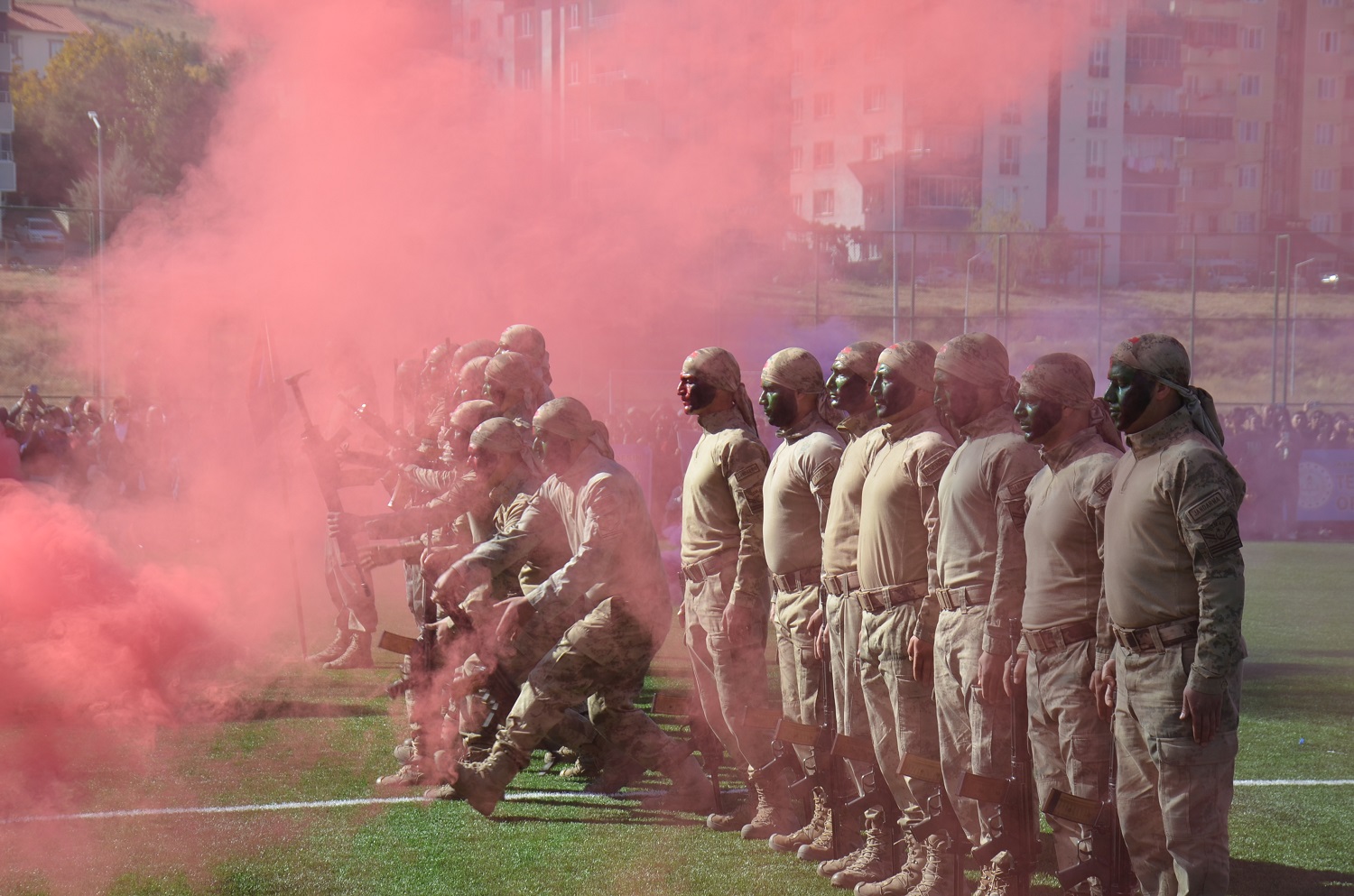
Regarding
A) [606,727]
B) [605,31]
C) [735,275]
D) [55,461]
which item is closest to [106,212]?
[55,461]

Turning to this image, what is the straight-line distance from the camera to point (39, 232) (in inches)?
829

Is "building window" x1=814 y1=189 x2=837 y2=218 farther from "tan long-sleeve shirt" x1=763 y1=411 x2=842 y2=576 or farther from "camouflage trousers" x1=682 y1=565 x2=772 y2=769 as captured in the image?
"tan long-sleeve shirt" x1=763 y1=411 x2=842 y2=576

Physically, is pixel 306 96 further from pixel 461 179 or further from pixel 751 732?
pixel 751 732

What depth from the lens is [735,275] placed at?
977 inches

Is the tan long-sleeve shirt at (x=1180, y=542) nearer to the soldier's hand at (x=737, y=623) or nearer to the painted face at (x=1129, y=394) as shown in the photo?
the painted face at (x=1129, y=394)

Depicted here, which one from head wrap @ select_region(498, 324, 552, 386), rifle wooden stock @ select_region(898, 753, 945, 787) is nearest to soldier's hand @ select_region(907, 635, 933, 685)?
rifle wooden stock @ select_region(898, 753, 945, 787)

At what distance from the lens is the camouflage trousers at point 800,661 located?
6.64 m

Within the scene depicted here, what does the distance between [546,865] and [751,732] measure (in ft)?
3.97

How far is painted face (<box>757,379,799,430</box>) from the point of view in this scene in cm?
678

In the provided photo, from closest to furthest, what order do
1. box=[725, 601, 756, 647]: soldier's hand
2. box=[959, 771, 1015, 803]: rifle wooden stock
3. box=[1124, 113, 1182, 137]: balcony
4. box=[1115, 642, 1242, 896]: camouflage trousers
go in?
box=[1115, 642, 1242, 896]: camouflage trousers, box=[959, 771, 1015, 803]: rifle wooden stock, box=[725, 601, 756, 647]: soldier's hand, box=[1124, 113, 1182, 137]: balcony

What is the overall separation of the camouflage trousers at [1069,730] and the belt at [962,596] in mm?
358

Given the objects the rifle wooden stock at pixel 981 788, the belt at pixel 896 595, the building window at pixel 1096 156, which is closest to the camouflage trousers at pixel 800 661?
the belt at pixel 896 595

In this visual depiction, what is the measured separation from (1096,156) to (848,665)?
46.2 feet

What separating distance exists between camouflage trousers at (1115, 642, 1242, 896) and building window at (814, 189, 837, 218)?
16588 millimetres
